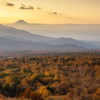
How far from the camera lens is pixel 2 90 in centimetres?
2422

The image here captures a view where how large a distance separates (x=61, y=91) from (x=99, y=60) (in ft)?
114

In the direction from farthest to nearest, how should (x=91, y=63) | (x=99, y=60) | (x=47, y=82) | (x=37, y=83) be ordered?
1. (x=99, y=60)
2. (x=91, y=63)
3. (x=47, y=82)
4. (x=37, y=83)

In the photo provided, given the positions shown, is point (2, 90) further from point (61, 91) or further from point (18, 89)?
point (61, 91)

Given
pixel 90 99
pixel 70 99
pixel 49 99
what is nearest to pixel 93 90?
pixel 90 99

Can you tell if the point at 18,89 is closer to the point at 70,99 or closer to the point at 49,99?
the point at 49,99

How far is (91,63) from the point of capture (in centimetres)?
4941

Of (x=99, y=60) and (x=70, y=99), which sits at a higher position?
(x=99, y=60)

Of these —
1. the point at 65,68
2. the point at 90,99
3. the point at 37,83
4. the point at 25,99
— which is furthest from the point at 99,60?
the point at 25,99

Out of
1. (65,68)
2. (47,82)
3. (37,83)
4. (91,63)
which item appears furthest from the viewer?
(91,63)

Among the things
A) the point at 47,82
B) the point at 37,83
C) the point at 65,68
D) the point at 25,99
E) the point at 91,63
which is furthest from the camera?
the point at 91,63

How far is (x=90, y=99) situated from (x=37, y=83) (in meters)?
13.3

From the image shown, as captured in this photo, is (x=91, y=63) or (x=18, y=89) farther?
(x=91, y=63)

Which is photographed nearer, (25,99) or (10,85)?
(25,99)

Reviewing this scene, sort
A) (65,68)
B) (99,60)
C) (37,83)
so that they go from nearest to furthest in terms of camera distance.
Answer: (37,83)
(65,68)
(99,60)
